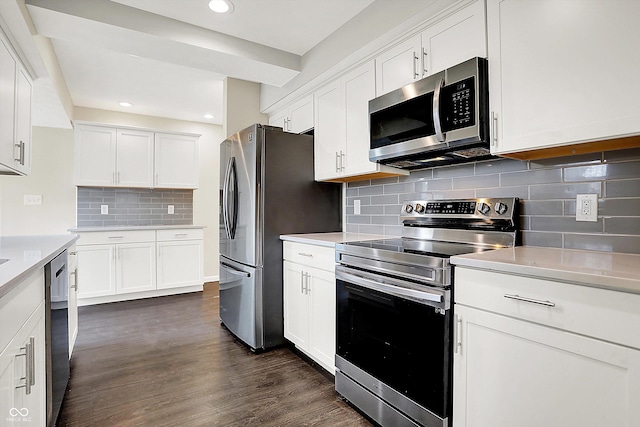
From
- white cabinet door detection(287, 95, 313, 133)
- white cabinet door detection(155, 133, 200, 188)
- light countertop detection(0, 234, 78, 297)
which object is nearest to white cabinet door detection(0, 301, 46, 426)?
light countertop detection(0, 234, 78, 297)

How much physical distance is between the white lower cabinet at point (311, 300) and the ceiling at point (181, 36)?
161 cm

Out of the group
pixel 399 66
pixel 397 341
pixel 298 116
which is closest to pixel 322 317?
pixel 397 341

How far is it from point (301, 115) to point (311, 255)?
1451 mm

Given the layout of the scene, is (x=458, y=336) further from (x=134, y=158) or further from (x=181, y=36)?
(x=134, y=158)

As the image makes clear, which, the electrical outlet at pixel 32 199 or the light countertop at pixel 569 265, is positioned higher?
the electrical outlet at pixel 32 199

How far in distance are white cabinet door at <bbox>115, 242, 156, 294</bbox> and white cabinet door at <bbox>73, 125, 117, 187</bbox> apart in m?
0.88

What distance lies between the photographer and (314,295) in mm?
A: 2293

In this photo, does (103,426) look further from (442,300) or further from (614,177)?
(614,177)

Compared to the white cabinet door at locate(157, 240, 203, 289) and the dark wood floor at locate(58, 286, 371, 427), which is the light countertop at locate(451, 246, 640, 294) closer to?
the dark wood floor at locate(58, 286, 371, 427)

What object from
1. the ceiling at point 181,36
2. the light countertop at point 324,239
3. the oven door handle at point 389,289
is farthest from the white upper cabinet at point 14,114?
the oven door handle at point 389,289

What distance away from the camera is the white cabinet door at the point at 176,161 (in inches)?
180

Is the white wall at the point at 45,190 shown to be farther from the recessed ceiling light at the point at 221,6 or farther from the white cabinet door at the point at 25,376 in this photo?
the white cabinet door at the point at 25,376

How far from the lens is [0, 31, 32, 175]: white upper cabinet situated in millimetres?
1831

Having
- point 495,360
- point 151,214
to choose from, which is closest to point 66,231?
point 151,214
